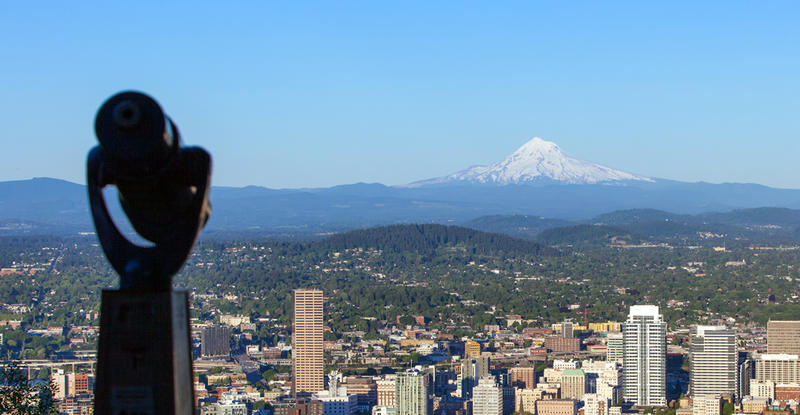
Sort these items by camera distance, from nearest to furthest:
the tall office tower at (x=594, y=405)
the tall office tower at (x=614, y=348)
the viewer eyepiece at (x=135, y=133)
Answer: the viewer eyepiece at (x=135, y=133) → the tall office tower at (x=594, y=405) → the tall office tower at (x=614, y=348)

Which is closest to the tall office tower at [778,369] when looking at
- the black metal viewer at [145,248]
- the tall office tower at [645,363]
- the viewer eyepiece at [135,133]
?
the tall office tower at [645,363]

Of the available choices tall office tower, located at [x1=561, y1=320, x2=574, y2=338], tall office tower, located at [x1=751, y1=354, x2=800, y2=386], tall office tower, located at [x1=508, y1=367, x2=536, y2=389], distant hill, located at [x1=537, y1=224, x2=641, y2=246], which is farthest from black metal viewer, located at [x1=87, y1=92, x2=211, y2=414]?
distant hill, located at [x1=537, y1=224, x2=641, y2=246]

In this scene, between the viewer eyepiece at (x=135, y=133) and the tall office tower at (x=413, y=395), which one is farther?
A: the tall office tower at (x=413, y=395)

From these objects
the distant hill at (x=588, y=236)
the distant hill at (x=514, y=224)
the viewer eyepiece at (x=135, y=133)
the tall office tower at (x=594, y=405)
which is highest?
the viewer eyepiece at (x=135, y=133)

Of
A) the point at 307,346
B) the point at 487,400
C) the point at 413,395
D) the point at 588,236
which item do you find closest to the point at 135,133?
the point at 413,395

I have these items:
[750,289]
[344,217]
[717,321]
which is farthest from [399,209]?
[717,321]

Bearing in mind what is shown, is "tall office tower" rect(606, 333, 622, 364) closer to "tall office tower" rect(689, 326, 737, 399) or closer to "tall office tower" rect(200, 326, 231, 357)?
"tall office tower" rect(689, 326, 737, 399)

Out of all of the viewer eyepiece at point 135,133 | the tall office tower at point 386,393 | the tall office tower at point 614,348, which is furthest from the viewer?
the tall office tower at point 614,348

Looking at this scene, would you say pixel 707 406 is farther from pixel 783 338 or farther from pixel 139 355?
pixel 139 355

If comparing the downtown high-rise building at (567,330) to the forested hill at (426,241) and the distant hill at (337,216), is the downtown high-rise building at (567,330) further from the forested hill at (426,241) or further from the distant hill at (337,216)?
the distant hill at (337,216)
